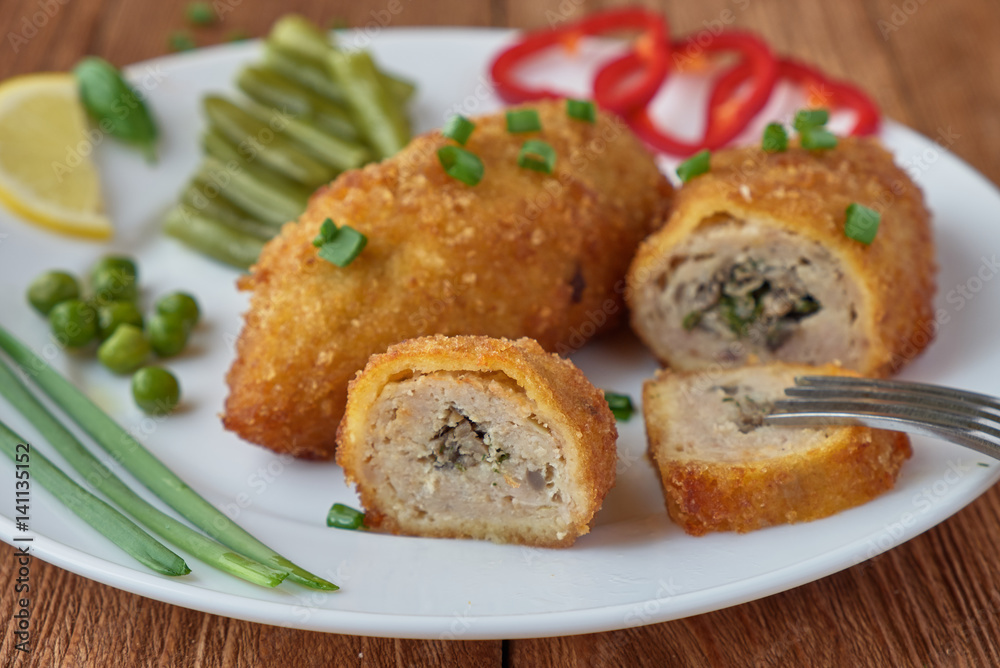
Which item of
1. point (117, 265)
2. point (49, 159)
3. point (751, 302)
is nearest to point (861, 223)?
point (751, 302)

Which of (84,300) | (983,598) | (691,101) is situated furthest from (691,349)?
(84,300)

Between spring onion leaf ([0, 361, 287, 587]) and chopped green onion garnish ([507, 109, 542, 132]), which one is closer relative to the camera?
spring onion leaf ([0, 361, 287, 587])

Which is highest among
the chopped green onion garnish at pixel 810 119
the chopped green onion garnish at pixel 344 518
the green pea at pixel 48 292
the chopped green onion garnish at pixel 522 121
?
the chopped green onion garnish at pixel 810 119

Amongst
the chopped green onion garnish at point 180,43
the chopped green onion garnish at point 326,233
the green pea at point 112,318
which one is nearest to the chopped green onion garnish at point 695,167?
the chopped green onion garnish at point 326,233

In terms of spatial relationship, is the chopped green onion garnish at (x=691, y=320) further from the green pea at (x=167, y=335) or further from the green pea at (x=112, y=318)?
the green pea at (x=112, y=318)

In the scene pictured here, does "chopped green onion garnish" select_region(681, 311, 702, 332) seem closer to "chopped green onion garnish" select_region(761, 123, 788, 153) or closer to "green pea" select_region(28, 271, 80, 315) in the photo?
"chopped green onion garnish" select_region(761, 123, 788, 153)

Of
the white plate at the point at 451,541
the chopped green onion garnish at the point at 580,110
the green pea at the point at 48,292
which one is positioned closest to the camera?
the white plate at the point at 451,541
